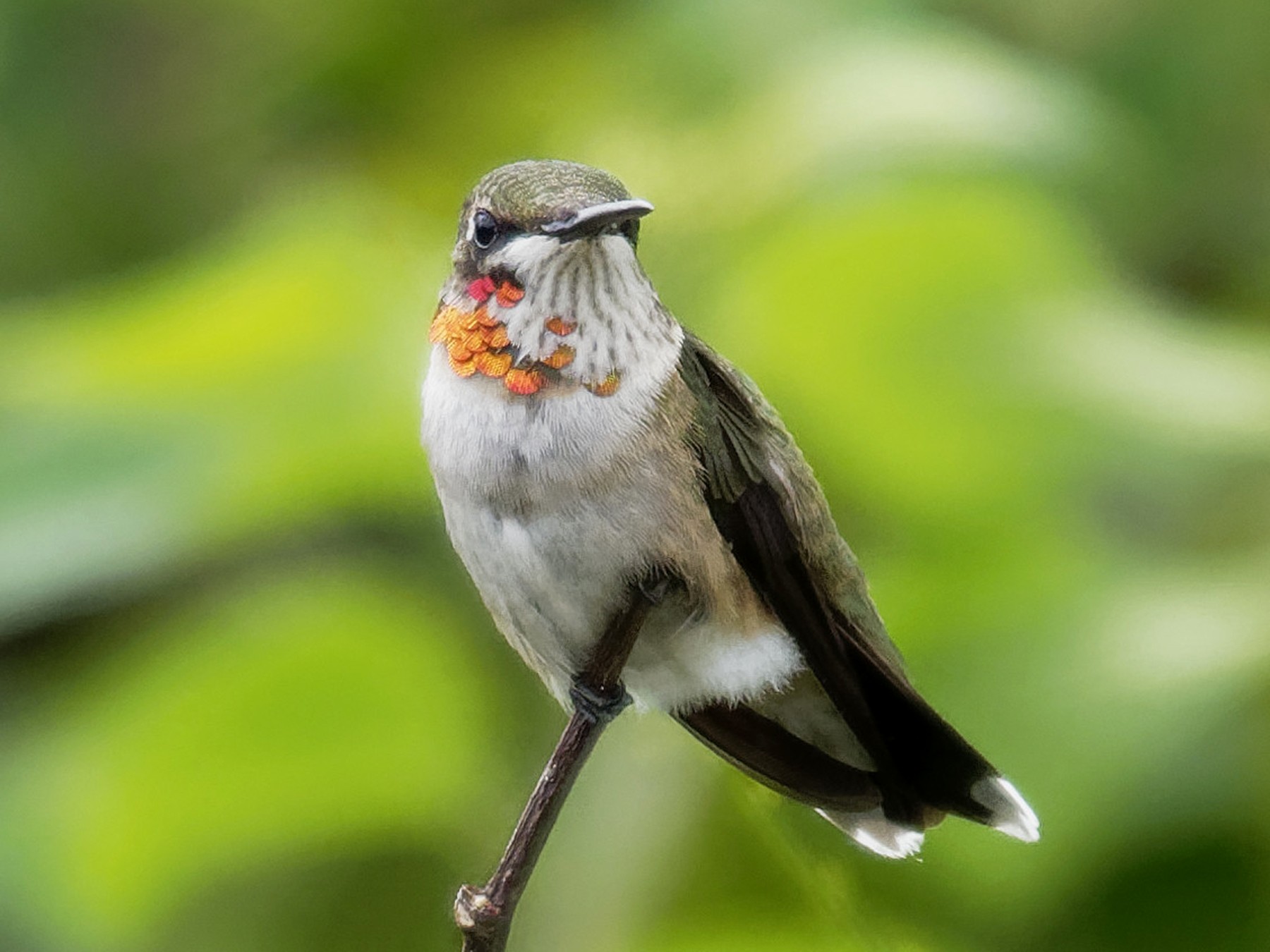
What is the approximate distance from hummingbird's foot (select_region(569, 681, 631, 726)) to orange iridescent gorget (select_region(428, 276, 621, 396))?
0.29 metres

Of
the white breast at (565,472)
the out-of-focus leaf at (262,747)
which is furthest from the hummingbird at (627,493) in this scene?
the out-of-focus leaf at (262,747)

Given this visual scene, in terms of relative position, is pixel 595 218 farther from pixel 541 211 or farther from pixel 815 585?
pixel 815 585

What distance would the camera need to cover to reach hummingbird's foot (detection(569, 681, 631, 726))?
5.44 feet

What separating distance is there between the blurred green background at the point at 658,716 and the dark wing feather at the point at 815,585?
13 centimetres

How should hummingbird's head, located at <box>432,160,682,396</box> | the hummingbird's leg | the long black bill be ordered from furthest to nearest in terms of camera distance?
Result: hummingbird's head, located at <box>432,160,682,396</box> < the long black bill < the hummingbird's leg

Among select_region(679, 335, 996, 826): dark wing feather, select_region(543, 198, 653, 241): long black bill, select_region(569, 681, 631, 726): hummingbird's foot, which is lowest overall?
select_region(569, 681, 631, 726): hummingbird's foot

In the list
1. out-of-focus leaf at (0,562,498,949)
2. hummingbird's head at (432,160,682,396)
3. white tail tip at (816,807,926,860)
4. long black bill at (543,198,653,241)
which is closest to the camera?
long black bill at (543,198,653,241)

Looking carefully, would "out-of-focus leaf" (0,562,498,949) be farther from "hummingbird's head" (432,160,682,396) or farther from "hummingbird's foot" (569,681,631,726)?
"hummingbird's head" (432,160,682,396)

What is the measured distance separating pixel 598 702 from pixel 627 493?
0.80ft

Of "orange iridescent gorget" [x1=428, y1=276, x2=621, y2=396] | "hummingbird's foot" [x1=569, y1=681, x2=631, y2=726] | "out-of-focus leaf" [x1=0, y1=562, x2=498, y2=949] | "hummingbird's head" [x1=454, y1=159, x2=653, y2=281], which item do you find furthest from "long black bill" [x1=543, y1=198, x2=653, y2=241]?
"out-of-focus leaf" [x1=0, y1=562, x2=498, y2=949]

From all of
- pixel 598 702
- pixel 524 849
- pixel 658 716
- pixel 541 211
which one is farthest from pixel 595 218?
pixel 658 716

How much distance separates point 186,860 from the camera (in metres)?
2.53

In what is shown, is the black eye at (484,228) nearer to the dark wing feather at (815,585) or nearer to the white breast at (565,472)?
the white breast at (565,472)

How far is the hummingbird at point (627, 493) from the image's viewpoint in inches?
72.3
